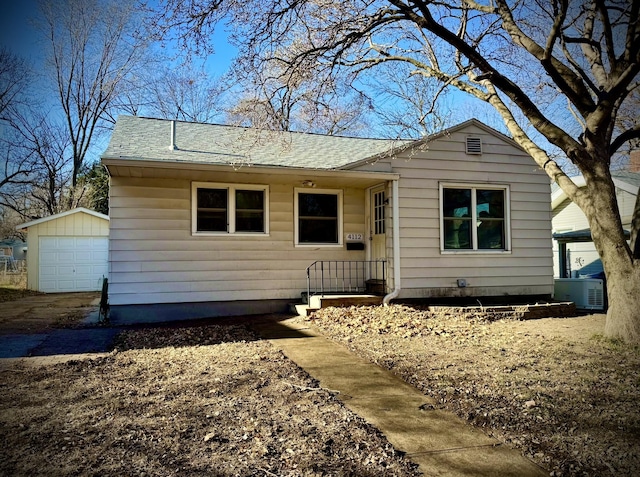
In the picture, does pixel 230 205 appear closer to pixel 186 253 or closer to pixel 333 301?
pixel 186 253

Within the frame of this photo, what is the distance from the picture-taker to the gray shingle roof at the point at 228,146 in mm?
8422

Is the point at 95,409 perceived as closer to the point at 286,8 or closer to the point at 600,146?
the point at 286,8

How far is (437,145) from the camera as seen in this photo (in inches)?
380

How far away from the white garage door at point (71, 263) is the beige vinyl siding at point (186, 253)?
922cm

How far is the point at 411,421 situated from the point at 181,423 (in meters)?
1.77

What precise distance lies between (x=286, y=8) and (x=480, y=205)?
5.84m

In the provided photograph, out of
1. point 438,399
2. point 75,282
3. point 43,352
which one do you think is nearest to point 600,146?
point 438,399

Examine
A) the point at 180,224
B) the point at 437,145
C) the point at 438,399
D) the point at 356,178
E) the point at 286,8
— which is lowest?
the point at 438,399

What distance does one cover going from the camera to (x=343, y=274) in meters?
9.90

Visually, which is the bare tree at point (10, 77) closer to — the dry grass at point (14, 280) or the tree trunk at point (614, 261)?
the tree trunk at point (614, 261)

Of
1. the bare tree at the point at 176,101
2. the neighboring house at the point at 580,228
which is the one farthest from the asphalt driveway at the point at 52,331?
the bare tree at the point at 176,101

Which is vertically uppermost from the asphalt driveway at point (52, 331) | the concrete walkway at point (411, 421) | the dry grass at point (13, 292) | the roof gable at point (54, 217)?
the roof gable at point (54, 217)

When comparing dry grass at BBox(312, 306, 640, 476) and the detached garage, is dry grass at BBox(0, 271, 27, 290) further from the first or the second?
dry grass at BBox(312, 306, 640, 476)

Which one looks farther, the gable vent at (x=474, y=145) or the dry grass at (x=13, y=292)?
the dry grass at (x=13, y=292)
